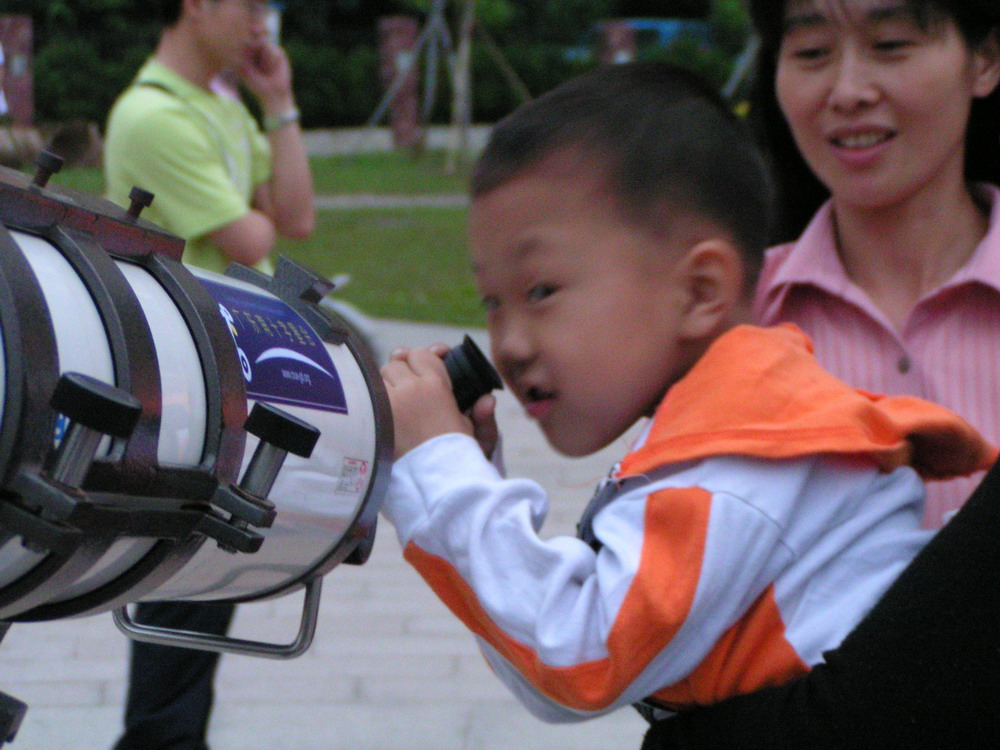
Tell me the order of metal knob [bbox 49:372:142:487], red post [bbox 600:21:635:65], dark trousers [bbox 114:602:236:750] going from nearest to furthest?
1. metal knob [bbox 49:372:142:487]
2. dark trousers [bbox 114:602:236:750]
3. red post [bbox 600:21:635:65]

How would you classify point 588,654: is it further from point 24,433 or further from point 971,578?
point 24,433

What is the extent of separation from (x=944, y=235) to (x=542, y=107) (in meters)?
0.56

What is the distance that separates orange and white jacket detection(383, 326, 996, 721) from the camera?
46.9 inches

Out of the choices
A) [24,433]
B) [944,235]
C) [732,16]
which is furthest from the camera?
[732,16]

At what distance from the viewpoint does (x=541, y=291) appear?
4.68 feet

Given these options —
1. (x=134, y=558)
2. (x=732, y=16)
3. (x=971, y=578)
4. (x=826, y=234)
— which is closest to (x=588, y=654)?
(x=971, y=578)

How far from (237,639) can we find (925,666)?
587mm

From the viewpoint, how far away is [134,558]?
0.93 m

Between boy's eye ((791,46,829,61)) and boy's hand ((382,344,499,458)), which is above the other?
boy's eye ((791,46,829,61))

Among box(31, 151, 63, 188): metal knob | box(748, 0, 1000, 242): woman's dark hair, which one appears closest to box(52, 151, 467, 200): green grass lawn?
box(748, 0, 1000, 242): woman's dark hair

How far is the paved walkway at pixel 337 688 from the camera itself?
3.06 m

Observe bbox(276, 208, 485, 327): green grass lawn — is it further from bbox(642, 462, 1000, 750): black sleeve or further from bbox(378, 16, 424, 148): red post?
bbox(378, 16, 424, 148): red post

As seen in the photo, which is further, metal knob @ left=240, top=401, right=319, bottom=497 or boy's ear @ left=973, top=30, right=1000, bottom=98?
boy's ear @ left=973, top=30, right=1000, bottom=98

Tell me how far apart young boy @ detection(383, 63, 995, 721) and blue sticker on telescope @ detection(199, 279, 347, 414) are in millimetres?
203
